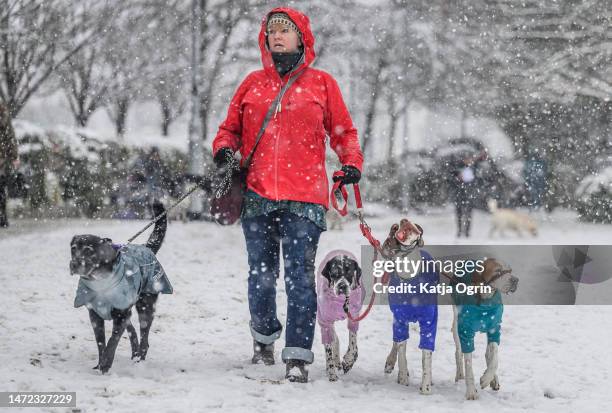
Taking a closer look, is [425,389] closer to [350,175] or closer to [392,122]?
[350,175]

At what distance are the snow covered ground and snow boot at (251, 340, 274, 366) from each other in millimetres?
75

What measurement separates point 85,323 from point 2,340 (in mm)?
858

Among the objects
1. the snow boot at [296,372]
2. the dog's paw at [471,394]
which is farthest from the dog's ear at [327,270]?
the dog's paw at [471,394]

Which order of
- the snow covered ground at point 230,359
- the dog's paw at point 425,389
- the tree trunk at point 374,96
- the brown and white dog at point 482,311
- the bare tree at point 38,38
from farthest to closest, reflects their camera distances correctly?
the tree trunk at point 374,96 < the bare tree at point 38,38 < the dog's paw at point 425,389 < the brown and white dog at point 482,311 < the snow covered ground at point 230,359

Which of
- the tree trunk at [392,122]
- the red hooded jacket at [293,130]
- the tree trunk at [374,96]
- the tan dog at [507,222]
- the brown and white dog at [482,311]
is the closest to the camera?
the brown and white dog at [482,311]

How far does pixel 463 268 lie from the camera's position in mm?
3834

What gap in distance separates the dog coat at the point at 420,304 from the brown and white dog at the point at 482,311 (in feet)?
0.51

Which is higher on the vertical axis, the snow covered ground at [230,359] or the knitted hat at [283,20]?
the knitted hat at [283,20]

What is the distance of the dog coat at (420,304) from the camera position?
373cm

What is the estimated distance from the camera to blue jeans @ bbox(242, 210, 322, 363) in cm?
397

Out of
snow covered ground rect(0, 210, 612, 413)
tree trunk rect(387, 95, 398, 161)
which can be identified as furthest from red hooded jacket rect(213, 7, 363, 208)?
tree trunk rect(387, 95, 398, 161)

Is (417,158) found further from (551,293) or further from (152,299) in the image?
(152,299)

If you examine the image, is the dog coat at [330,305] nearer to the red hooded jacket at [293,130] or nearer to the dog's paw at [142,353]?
the red hooded jacket at [293,130]

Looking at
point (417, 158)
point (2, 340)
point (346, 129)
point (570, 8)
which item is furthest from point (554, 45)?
point (2, 340)
